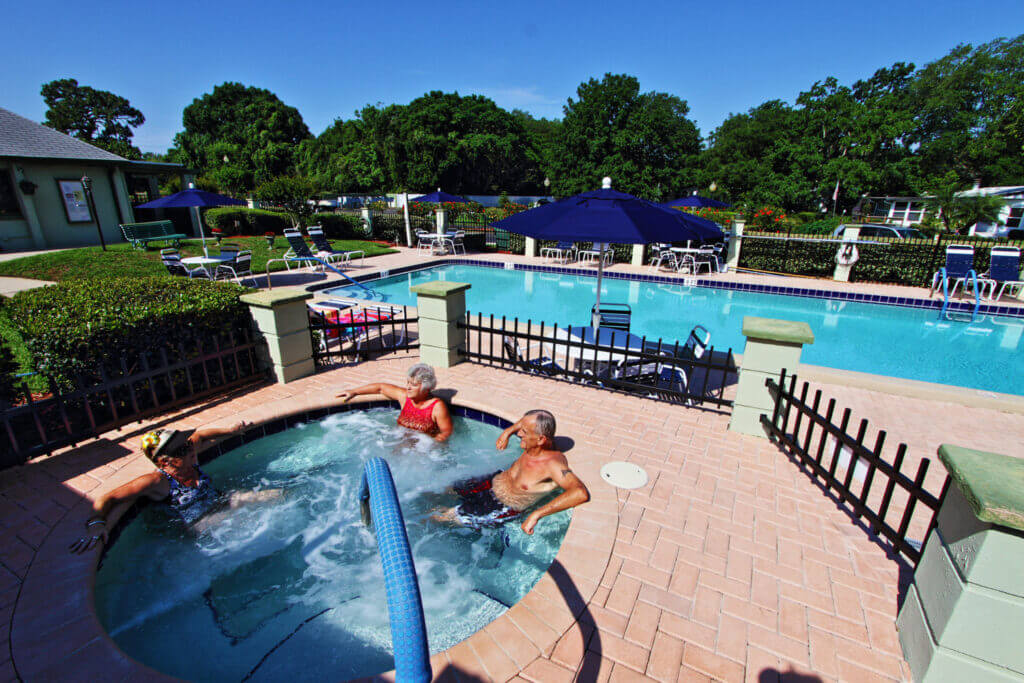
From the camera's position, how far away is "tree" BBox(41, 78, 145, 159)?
5466 centimetres

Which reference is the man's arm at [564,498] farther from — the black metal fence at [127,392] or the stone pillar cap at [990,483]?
the black metal fence at [127,392]

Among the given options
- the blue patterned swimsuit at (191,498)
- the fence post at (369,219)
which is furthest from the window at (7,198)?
the blue patterned swimsuit at (191,498)

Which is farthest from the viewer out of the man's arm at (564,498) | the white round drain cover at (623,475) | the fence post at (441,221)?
the fence post at (441,221)

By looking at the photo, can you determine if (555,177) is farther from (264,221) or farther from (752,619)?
(752,619)

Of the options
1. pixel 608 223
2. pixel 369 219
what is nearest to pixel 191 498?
pixel 608 223

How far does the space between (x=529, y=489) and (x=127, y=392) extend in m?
4.35

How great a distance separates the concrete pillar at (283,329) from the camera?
5480mm

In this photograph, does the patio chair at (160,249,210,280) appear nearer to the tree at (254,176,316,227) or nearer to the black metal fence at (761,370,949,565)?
the tree at (254,176,316,227)

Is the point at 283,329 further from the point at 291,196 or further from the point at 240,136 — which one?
the point at 240,136

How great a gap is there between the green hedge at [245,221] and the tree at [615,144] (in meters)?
23.3

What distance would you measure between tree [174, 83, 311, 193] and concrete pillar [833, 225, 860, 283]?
47120mm

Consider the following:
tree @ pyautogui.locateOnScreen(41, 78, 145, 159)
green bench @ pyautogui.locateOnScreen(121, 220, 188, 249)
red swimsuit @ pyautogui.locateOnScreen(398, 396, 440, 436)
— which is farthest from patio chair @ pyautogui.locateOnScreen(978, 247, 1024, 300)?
tree @ pyautogui.locateOnScreen(41, 78, 145, 159)

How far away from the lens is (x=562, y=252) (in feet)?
59.0

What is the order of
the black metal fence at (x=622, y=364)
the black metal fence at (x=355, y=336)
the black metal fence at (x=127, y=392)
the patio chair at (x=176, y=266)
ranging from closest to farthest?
the black metal fence at (x=127, y=392) → the black metal fence at (x=622, y=364) → the black metal fence at (x=355, y=336) → the patio chair at (x=176, y=266)
